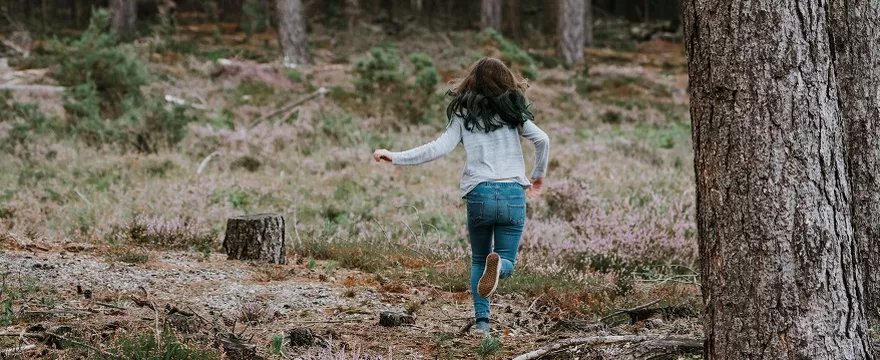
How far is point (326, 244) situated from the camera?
24.4 ft

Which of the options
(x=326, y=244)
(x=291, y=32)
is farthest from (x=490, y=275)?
(x=291, y=32)

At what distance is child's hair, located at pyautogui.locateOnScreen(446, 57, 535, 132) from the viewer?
4910 millimetres

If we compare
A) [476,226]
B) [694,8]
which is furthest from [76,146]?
[694,8]

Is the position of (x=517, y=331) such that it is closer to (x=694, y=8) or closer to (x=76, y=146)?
(x=694, y=8)

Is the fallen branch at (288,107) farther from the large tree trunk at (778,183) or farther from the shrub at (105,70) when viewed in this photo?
the large tree trunk at (778,183)

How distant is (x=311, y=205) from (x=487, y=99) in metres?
4.97

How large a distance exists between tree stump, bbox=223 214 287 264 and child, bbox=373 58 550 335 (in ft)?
7.19

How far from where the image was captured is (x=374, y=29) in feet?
114

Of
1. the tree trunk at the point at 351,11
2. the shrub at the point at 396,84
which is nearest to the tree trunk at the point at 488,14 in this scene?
the tree trunk at the point at 351,11

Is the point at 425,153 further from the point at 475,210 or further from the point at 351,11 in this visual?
the point at 351,11

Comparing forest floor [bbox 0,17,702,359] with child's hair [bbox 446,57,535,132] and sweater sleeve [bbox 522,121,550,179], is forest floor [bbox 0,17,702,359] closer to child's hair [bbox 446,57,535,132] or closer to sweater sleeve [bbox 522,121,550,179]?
sweater sleeve [bbox 522,121,550,179]

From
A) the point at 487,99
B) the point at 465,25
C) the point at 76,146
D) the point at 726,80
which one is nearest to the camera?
the point at 726,80

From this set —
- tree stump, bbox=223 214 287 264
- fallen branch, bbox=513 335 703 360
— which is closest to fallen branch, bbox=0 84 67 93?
tree stump, bbox=223 214 287 264

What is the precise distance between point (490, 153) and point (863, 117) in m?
1.97
